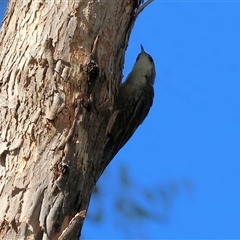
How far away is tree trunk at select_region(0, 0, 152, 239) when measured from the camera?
118 inches

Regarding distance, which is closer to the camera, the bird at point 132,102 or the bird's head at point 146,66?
the bird at point 132,102

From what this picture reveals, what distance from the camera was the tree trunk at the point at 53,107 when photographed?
299 cm

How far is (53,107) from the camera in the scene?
3209 mm

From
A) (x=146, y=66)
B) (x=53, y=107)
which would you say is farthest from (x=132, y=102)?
(x=53, y=107)

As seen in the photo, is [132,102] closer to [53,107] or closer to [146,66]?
[146,66]

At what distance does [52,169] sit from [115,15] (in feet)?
3.61

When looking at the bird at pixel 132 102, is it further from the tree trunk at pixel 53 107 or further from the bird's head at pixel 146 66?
the tree trunk at pixel 53 107

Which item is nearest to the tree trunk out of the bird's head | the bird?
the bird

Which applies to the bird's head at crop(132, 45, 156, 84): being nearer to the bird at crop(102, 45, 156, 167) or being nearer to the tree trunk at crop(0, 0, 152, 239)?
the bird at crop(102, 45, 156, 167)

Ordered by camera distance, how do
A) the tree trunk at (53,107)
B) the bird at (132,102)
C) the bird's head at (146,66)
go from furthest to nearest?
the bird's head at (146,66) < the bird at (132,102) < the tree trunk at (53,107)

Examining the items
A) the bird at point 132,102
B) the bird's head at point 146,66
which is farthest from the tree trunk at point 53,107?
the bird's head at point 146,66

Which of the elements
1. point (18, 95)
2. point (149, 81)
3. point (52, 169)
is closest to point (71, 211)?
point (52, 169)

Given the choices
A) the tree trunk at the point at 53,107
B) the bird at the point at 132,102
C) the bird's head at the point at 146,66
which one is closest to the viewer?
the tree trunk at the point at 53,107

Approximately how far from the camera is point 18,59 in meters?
3.31
